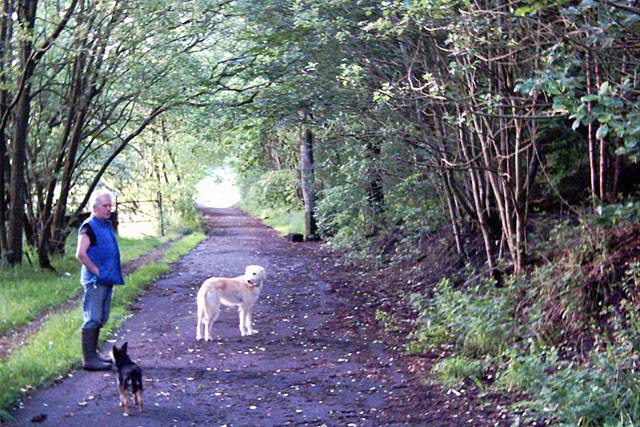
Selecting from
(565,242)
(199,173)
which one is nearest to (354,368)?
(565,242)

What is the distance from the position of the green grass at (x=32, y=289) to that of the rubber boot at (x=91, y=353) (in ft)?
11.0

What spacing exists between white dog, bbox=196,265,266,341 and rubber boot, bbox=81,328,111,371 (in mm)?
2209

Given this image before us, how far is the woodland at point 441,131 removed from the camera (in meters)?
7.54

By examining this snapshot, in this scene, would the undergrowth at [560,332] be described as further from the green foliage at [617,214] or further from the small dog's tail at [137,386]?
the small dog's tail at [137,386]

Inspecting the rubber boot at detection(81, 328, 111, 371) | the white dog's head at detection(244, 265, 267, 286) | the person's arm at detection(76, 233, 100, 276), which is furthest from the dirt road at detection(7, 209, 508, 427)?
the person's arm at detection(76, 233, 100, 276)

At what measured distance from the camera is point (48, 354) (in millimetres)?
9836

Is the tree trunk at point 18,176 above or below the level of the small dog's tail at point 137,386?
above

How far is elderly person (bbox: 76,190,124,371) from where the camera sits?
923 cm

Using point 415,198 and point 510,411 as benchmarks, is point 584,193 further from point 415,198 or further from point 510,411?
point 510,411

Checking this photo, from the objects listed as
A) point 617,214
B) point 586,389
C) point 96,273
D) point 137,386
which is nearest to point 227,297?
point 96,273

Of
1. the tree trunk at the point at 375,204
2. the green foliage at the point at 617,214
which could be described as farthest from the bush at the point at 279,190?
Result: the green foliage at the point at 617,214

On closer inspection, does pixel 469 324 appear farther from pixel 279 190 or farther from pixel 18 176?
pixel 279 190

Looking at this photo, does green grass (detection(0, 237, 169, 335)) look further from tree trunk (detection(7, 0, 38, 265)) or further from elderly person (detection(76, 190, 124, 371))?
elderly person (detection(76, 190, 124, 371))

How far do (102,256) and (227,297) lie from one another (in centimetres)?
267
